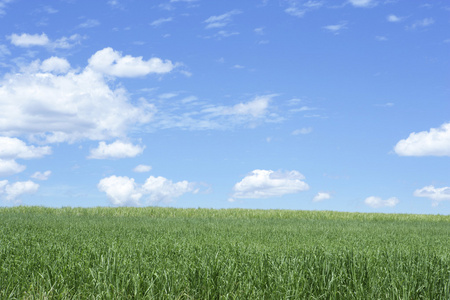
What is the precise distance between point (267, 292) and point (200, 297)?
674mm

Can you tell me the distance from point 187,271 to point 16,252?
3049mm

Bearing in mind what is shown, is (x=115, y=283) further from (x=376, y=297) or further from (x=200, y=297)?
(x=376, y=297)

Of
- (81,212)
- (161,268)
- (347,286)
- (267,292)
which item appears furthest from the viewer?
(81,212)

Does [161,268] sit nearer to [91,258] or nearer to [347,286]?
[91,258]

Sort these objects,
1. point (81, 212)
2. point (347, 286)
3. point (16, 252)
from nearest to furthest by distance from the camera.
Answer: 1. point (347, 286)
2. point (16, 252)
3. point (81, 212)

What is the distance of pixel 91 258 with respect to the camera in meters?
5.14

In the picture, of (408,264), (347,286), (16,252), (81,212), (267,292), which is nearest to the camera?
(267,292)

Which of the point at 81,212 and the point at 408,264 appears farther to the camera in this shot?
the point at 81,212

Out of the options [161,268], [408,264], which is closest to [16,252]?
[161,268]

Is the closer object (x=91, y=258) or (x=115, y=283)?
(x=115, y=283)

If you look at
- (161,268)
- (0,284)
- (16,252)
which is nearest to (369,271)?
(161,268)

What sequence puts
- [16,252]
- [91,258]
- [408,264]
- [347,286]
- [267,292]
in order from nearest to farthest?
[267,292] < [347,286] < [408,264] < [91,258] < [16,252]

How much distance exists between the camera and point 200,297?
3.83 m

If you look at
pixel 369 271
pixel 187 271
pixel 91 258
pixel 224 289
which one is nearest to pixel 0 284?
pixel 91 258
